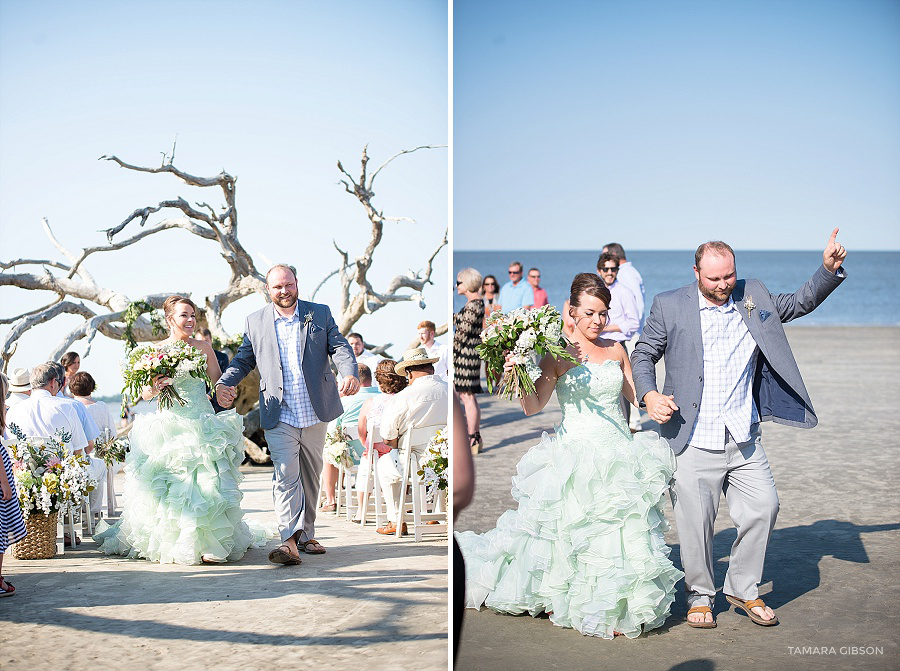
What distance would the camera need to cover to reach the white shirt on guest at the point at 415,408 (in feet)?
25.4

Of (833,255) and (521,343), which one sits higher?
(833,255)

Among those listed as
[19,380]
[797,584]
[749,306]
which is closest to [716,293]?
[749,306]

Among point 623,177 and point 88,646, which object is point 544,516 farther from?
point 623,177

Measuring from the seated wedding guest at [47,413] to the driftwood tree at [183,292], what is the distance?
6082 millimetres

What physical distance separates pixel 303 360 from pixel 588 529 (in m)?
2.73

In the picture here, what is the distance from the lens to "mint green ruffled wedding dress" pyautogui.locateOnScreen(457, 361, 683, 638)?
4.83 metres

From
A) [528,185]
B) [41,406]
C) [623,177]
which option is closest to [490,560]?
[41,406]

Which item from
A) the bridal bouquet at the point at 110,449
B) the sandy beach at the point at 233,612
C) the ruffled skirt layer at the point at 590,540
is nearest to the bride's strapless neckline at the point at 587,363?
the ruffled skirt layer at the point at 590,540

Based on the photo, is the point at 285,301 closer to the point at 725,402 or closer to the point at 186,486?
the point at 186,486

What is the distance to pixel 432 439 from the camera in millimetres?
7781

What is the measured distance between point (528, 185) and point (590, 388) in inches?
2553

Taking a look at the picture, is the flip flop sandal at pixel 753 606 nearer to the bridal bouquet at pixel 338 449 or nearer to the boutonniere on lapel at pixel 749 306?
the boutonniere on lapel at pixel 749 306

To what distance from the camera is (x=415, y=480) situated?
24.8ft

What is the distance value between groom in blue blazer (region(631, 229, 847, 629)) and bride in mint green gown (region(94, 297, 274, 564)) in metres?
3.17
